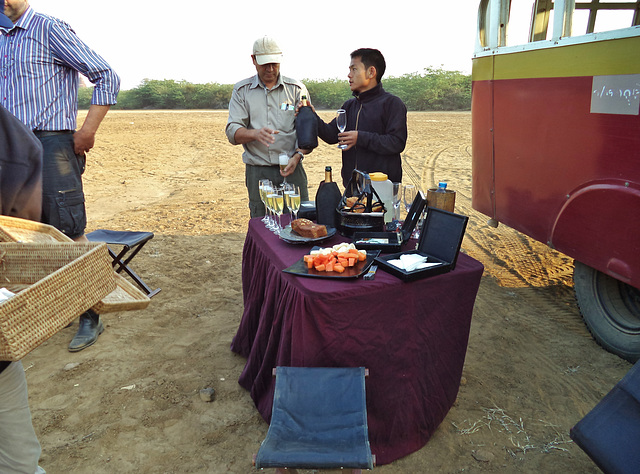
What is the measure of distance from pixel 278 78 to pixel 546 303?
3370 millimetres

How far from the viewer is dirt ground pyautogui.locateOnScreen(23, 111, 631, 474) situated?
101 inches

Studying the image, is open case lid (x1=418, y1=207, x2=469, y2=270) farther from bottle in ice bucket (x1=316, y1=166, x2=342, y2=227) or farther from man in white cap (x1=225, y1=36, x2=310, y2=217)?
man in white cap (x1=225, y1=36, x2=310, y2=217)

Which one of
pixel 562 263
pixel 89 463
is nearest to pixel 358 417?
pixel 89 463

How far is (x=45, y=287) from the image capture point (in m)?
1.37

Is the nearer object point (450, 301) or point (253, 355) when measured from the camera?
point (450, 301)

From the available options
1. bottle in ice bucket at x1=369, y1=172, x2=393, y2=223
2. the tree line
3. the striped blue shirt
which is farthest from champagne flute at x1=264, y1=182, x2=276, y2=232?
the tree line

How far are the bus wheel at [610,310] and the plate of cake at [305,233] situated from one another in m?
2.33

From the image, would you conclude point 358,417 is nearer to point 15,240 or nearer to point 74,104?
point 15,240

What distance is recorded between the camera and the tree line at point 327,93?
87.7ft

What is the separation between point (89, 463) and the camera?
2516 mm

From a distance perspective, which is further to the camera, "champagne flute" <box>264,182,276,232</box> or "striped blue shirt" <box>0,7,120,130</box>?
"striped blue shirt" <box>0,7,120,130</box>

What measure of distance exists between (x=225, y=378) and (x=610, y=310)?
306 cm

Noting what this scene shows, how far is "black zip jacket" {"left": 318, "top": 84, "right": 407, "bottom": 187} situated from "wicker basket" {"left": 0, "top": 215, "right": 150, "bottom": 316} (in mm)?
2508

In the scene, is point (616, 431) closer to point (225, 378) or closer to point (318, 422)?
point (318, 422)
